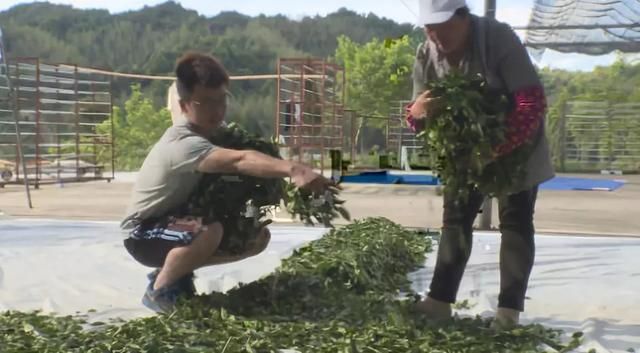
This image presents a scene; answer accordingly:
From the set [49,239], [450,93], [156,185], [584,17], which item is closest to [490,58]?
[450,93]

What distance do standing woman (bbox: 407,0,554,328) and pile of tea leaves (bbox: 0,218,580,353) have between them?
0.52 ft

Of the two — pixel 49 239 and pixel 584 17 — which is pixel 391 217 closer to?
pixel 584 17

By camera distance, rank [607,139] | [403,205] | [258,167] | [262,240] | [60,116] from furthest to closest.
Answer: [607,139], [403,205], [60,116], [262,240], [258,167]

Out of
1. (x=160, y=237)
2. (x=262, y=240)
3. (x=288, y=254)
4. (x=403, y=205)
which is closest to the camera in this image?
(x=160, y=237)

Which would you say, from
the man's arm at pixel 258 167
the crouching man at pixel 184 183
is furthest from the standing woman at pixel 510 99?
the crouching man at pixel 184 183

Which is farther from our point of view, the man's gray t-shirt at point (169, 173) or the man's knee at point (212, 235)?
the man's knee at point (212, 235)

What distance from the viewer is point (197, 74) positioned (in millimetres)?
2082

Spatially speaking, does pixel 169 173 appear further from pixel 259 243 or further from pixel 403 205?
pixel 403 205

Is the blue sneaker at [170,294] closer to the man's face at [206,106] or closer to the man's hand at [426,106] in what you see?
the man's face at [206,106]

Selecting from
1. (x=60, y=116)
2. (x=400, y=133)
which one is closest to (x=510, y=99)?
(x=400, y=133)

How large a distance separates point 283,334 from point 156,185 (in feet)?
1.70

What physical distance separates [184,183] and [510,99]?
0.81 metres

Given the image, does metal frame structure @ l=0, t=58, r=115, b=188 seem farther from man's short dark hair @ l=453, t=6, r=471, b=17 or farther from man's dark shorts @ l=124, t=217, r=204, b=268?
man's short dark hair @ l=453, t=6, r=471, b=17

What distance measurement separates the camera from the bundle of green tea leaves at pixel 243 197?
2.09 meters
